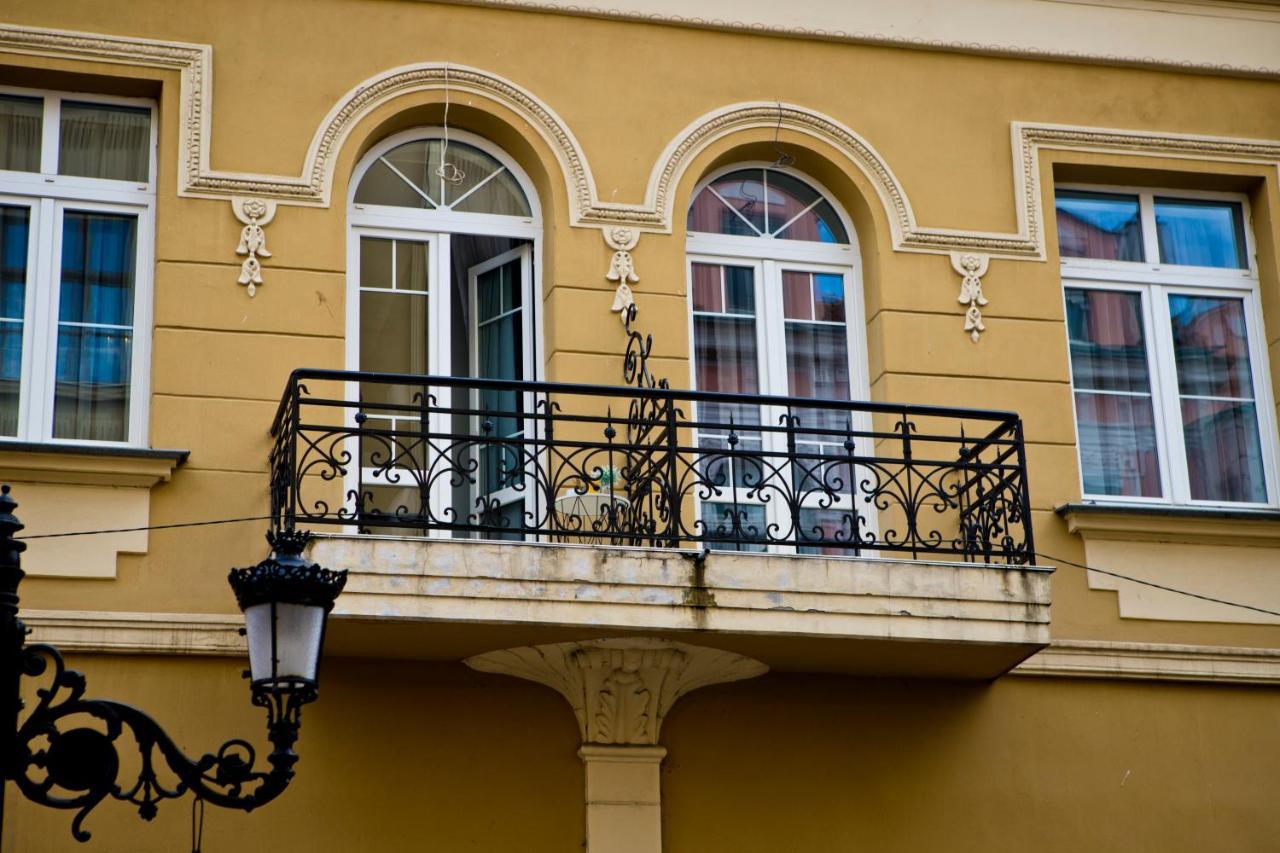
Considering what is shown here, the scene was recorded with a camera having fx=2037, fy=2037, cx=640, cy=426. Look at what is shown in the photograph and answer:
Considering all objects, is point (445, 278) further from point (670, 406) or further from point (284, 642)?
point (284, 642)

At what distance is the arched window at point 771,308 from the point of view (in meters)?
12.3

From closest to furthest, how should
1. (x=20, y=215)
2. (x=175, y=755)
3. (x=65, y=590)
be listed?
(x=175, y=755)
(x=65, y=590)
(x=20, y=215)

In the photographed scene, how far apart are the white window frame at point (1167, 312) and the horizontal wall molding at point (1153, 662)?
3.41 feet

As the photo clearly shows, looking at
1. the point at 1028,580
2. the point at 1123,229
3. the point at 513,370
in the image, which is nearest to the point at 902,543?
the point at 1028,580

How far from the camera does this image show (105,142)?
11906mm

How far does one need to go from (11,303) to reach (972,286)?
18.6 feet

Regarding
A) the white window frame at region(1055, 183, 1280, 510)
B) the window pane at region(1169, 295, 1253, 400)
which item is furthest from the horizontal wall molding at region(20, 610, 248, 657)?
the window pane at region(1169, 295, 1253, 400)

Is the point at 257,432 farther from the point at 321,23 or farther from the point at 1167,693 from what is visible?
the point at 1167,693

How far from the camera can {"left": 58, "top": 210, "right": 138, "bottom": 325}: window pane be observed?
11555 millimetres

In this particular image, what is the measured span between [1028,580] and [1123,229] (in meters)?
3.37

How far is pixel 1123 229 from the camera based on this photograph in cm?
1332

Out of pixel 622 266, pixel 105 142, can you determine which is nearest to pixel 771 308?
pixel 622 266

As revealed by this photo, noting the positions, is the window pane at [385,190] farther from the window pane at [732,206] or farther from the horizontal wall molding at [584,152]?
the window pane at [732,206]

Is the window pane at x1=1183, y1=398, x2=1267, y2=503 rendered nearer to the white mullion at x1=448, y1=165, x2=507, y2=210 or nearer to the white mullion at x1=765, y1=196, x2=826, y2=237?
the white mullion at x1=765, y1=196, x2=826, y2=237
